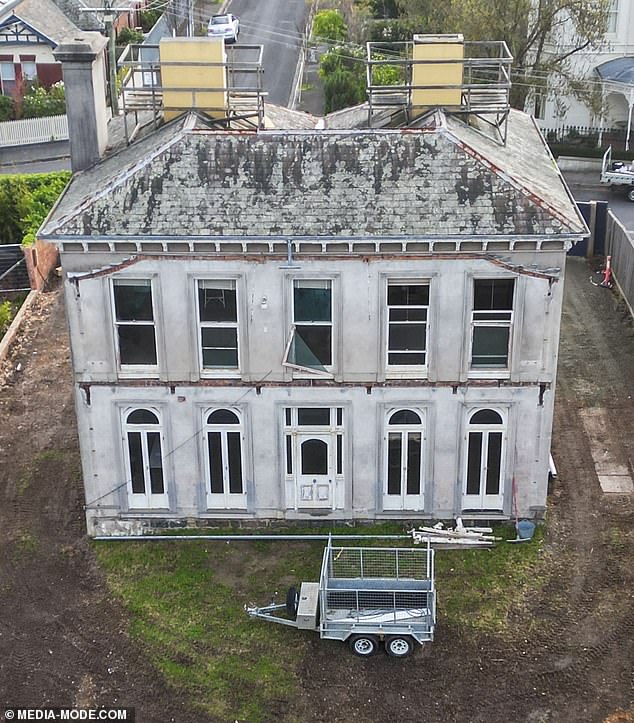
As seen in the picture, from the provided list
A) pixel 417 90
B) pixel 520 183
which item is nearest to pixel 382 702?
pixel 520 183

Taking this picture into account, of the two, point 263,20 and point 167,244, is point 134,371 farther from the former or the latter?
point 263,20

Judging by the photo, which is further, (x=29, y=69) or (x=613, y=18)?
(x=29, y=69)

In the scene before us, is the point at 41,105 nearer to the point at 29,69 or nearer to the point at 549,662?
the point at 29,69

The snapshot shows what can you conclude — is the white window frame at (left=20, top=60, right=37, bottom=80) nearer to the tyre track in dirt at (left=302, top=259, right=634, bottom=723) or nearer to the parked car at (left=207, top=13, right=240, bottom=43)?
the parked car at (left=207, top=13, right=240, bottom=43)

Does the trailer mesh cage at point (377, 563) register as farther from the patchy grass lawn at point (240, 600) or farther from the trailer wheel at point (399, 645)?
the trailer wheel at point (399, 645)

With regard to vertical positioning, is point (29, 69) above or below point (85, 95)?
below

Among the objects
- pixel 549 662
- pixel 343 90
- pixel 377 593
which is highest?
pixel 343 90

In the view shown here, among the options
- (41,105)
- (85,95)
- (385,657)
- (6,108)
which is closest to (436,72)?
(85,95)
